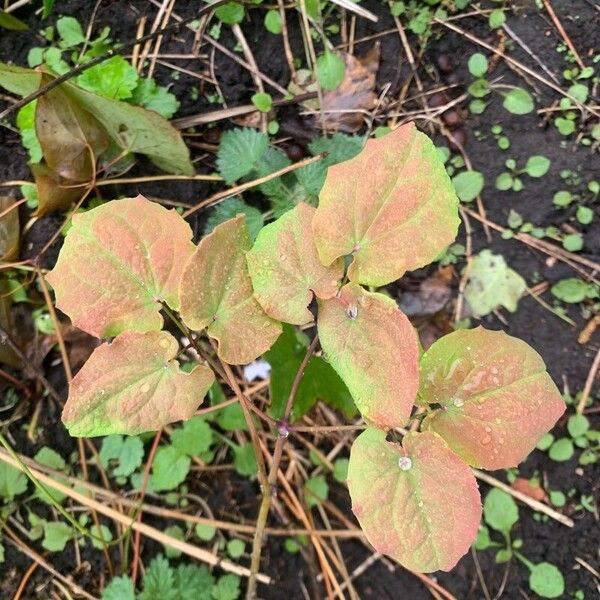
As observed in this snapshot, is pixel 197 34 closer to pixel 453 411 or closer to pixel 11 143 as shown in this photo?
pixel 11 143

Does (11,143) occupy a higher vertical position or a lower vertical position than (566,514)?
higher

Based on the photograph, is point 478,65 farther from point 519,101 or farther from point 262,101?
point 262,101

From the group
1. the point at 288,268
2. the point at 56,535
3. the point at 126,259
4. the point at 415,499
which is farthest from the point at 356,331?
the point at 56,535

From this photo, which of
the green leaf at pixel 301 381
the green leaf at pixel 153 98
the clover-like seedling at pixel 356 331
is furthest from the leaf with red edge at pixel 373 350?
the green leaf at pixel 153 98

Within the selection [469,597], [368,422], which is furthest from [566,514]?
[368,422]

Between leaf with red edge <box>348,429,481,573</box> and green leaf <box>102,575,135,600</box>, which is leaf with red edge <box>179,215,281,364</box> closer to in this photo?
leaf with red edge <box>348,429,481,573</box>

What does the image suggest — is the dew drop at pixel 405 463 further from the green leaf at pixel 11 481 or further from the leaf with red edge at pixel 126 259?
the green leaf at pixel 11 481
